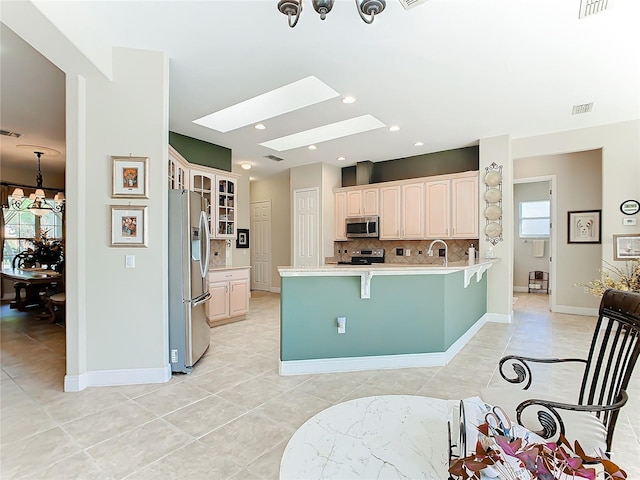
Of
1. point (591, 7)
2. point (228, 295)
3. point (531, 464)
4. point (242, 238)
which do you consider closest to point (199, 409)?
point (531, 464)

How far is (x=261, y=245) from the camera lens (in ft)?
28.8

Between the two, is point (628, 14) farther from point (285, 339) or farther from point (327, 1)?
point (285, 339)

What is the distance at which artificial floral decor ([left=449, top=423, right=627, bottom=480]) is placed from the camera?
0.69 metres

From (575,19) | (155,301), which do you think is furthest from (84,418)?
(575,19)

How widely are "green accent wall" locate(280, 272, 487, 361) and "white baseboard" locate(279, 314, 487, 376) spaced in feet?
0.14

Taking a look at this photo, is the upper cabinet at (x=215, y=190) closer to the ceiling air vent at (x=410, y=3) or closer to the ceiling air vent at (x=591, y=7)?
the ceiling air vent at (x=410, y=3)

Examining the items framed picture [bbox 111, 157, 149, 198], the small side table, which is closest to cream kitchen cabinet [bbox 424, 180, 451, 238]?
the small side table

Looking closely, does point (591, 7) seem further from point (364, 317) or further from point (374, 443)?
point (374, 443)

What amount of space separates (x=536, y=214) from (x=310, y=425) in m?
9.52

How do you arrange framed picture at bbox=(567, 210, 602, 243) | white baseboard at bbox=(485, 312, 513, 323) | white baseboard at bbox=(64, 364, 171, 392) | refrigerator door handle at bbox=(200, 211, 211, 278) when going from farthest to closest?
1. framed picture at bbox=(567, 210, 602, 243)
2. white baseboard at bbox=(485, 312, 513, 323)
3. refrigerator door handle at bbox=(200, 211, 211, 278)
4. white baseboard at bbox=(64, 364, 171, 392)

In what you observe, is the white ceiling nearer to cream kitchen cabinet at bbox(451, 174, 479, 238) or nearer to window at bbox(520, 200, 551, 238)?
cream kitchen cabinet at bbox(451, 174, 479, 238)

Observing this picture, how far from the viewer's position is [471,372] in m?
3.16

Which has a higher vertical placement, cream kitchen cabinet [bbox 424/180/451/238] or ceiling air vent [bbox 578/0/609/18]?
ceiling air vent [bbox 578/0/609/18]

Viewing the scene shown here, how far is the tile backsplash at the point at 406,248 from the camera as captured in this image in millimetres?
5941
